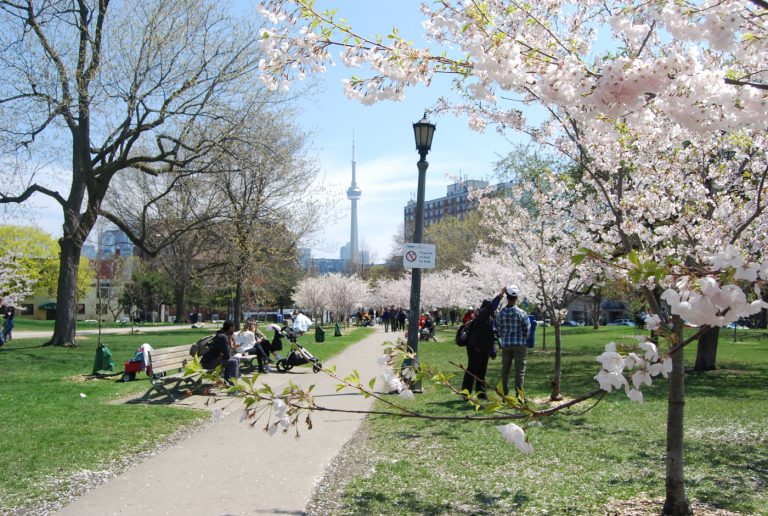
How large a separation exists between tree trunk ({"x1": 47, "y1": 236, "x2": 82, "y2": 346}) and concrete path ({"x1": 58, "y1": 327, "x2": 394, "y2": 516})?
14408 millimetres

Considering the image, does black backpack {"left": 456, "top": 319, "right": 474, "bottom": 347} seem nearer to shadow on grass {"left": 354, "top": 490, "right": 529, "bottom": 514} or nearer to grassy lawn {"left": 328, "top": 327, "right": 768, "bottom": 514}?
grassy lawn {"left": 328, "top": 327, "right": 768, "bottom": 514}

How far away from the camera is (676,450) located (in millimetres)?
4781

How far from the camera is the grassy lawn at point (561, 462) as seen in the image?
5.12 m

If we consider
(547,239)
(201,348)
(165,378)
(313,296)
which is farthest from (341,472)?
(313,296)

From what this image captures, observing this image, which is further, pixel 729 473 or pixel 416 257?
pixel 416 257

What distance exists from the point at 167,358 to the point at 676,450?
345 inches

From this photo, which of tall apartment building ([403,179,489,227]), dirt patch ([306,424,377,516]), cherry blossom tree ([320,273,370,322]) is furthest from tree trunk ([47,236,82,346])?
tall apartment building ([403,179,489,227])

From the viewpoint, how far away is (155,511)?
481cm

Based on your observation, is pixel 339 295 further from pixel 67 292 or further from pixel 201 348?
pixel 201 348

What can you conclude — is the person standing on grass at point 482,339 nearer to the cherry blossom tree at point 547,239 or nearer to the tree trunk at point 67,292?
the cherry blossom tree at point 547,239

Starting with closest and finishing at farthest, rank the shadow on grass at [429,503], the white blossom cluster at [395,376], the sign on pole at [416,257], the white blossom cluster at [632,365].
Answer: the white blossom cluster at [632,365] → the white blossom cluster at [395,376] → the shadow on grass at [429,503] → the sign on pole at [416,257]

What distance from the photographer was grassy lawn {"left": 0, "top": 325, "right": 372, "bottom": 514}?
570 cm

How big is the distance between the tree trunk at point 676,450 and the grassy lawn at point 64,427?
4727 millimetres

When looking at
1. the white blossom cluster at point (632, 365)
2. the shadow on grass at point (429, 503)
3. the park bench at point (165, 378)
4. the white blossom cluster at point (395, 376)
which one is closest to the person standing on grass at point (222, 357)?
the park bench at point (165, 378)
